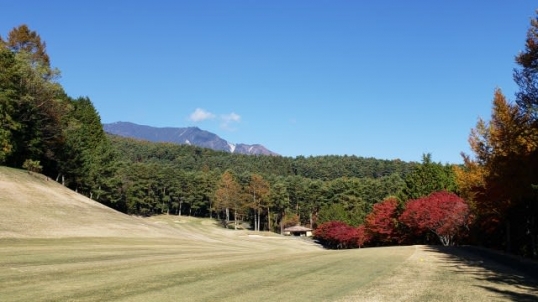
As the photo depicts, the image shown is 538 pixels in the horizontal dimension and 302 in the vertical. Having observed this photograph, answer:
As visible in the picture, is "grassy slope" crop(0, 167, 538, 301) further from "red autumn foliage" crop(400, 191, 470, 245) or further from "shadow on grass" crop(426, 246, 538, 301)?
"red autumn foliage" crop(400, 191, 470, 245)

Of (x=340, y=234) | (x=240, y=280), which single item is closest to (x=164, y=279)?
(x=240, y=280)

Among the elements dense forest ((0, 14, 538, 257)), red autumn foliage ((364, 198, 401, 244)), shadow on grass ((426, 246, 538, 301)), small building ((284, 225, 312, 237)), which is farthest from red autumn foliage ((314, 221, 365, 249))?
shadow on grass ((426, 246, 538, 301))

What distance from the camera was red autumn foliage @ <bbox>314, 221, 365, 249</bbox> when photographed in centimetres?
8638

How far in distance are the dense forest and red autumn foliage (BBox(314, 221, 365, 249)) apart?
0.30 metres

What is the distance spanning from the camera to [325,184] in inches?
5384

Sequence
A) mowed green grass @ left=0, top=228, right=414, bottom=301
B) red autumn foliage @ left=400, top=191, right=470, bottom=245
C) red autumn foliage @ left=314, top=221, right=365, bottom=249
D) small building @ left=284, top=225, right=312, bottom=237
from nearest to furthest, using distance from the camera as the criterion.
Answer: mowed green grass @ left=0, top=228, right=414, bottom=301
red autumn foliage @ left=400, top=191, right=470, bottom=245
red autumn foliage @ left=314, top=221, right=365, bottom=249
small building @ left=284, top=225, right=312, bottom=237

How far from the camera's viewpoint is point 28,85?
167ft

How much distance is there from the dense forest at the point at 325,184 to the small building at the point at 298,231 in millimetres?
3447

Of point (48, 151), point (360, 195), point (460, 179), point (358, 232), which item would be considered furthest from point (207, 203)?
point (460, 179)

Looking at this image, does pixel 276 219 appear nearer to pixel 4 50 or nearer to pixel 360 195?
pixel 360 195

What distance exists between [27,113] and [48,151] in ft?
31.3

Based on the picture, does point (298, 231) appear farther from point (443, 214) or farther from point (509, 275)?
point (509, 275)

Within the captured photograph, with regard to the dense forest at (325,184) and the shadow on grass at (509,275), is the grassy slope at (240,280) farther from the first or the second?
the dense forest at (325,184)

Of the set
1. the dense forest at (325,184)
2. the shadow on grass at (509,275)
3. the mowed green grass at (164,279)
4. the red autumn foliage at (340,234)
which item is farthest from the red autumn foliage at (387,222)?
the mowed green grass at (164,279)
